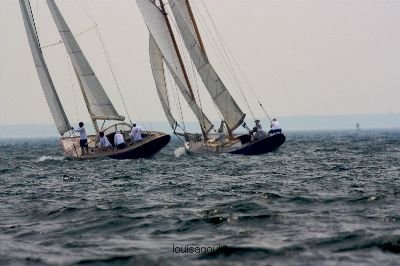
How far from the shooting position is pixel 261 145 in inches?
1491

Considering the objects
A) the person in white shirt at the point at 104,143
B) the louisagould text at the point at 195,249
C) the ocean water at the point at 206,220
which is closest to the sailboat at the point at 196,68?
the person in white shirt at the point at 104,143

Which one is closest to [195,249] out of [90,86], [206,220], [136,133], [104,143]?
[206,220]

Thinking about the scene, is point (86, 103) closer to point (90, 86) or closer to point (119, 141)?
point (90, 86)

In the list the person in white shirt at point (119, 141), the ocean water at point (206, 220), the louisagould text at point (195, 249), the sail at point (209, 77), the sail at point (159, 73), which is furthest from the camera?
the sail at point (159, 73)

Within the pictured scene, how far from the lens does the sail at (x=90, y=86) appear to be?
3872 cm

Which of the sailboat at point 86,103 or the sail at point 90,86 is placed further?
the sail at point 90,86

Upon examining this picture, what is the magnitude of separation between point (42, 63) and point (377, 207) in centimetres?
3053

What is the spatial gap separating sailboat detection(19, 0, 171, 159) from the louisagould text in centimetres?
2546

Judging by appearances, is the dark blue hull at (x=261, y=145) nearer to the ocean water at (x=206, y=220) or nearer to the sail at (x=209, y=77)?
the sail at (x=209, y=77)

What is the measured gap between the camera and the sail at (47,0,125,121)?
38.7m

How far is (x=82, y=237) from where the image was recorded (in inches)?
473

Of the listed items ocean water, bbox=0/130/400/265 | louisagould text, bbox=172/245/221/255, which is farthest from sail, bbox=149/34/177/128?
louisagould text, bbox=172/245/221/255

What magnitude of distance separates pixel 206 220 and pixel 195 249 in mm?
2940

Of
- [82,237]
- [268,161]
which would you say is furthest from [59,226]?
[268,161]
